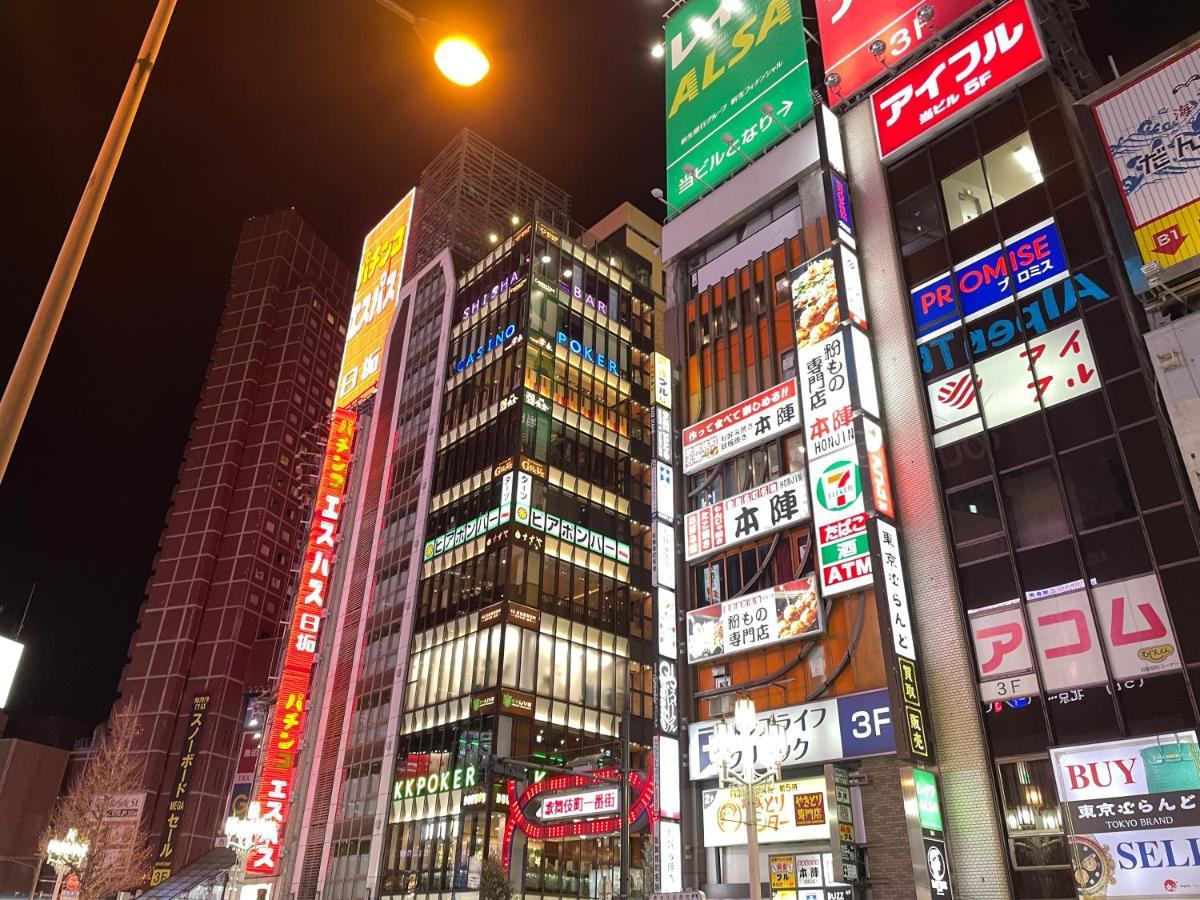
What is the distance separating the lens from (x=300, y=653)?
60625 millimetres

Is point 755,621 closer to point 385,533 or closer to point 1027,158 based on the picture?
point 1027,158

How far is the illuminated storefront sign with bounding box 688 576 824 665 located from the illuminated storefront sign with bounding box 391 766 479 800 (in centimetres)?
2440

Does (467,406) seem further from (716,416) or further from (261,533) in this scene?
(261,533)

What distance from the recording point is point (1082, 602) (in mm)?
21500

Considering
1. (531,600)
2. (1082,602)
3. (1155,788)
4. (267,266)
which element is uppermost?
(267,266)

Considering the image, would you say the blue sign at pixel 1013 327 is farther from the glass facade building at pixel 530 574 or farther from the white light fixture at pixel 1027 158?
the glass facade building at pixel 530 574

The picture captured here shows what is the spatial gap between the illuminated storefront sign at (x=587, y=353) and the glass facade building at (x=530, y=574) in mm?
125

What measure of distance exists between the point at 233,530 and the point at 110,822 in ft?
114

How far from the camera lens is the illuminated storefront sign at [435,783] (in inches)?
1891

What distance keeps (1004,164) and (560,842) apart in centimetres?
4194

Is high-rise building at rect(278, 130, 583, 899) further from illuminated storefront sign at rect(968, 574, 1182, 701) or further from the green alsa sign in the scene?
illuminated storefront sign at rect(968, 574, 1182, 701)

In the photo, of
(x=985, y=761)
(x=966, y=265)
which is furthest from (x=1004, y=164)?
(x=985, y=761)

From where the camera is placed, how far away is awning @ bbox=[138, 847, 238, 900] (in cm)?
6133

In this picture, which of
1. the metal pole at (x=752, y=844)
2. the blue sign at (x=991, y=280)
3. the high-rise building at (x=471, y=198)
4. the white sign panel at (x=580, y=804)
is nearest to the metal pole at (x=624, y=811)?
the metal pole at (x=752, y=844)
